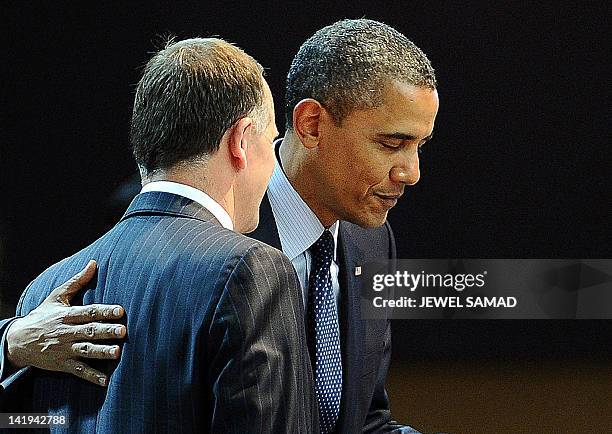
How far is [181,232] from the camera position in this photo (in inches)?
38.1

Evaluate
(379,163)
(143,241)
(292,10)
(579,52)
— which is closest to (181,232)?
(143,241)

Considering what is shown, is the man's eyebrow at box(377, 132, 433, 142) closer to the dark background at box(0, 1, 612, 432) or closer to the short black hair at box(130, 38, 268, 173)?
the short black hair at box(130, 38, 268, 173)

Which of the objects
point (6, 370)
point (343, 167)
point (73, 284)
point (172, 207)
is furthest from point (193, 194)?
point (343, 167)

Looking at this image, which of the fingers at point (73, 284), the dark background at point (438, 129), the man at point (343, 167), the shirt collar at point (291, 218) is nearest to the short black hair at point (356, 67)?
the man at point (343, 167)

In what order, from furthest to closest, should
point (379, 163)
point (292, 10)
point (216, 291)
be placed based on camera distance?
point (292, 10) → point (379, 163) → point (216, 291)

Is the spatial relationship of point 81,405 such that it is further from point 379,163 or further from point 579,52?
point 579,52

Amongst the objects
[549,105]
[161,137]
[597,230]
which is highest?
[549,105]

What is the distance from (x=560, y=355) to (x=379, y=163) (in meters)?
1.44

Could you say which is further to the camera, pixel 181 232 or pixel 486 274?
pixel 486 274

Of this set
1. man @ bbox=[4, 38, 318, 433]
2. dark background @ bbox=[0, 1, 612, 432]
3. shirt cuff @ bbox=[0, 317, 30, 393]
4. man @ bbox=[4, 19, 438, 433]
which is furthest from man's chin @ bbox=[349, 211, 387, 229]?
dark background @ bbox=[0, 1, 612, 432]

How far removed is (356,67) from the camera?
1.40 m

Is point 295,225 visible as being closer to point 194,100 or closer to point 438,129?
point 194,100

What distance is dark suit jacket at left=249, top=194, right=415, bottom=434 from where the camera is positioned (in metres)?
1.42

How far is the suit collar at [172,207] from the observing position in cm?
99
